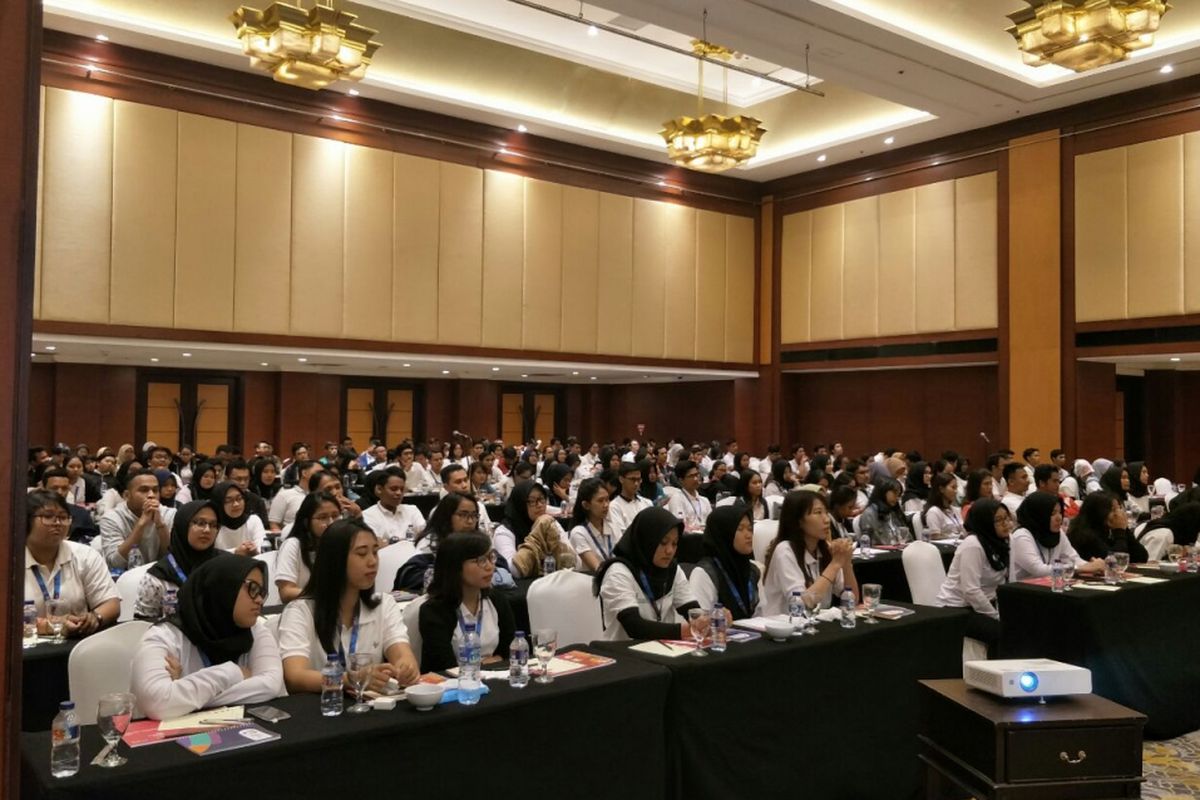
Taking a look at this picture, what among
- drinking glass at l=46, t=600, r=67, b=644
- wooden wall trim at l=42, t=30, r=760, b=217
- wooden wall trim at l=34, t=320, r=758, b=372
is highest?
wooden wall trim at l=42, t=30, r=760, b=217

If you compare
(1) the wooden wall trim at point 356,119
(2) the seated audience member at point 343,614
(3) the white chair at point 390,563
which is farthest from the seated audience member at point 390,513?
(1) the wooden wall trim at point 356,119

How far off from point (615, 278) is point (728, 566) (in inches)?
467

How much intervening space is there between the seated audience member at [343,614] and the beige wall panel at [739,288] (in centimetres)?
1440

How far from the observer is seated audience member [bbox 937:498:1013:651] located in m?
5.45

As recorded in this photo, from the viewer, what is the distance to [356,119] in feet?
43.4

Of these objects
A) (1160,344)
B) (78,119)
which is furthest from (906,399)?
(78,119)

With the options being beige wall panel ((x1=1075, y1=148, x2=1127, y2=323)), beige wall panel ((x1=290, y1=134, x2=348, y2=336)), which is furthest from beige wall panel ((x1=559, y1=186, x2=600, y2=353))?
beige wall panel ((x1=1075, y1=148, x2=1127, y2=323))

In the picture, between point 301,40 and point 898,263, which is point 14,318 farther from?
point 898,263

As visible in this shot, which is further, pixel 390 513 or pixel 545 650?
pixel 390 513

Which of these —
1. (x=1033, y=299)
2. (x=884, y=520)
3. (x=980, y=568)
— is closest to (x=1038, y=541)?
(x=980, y=568)

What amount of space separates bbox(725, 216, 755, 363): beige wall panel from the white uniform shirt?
48.7ft

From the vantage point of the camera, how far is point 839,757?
Result: 3.62m

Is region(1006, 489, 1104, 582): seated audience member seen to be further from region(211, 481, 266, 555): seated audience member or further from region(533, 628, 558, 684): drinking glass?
region(211, 481, 266, 555): seated audience member

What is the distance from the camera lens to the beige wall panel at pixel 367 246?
13320 mm
